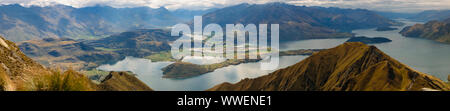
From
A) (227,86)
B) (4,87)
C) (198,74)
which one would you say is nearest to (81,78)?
(4,87)

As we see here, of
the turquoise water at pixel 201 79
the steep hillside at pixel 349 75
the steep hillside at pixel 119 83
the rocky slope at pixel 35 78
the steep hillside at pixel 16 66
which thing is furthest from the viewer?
the turquoise water at pixel 201 79

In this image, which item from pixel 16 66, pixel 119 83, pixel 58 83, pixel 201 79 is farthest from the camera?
pixel 201 79

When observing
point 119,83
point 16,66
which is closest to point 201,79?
point 119,83

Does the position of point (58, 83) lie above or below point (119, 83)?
above

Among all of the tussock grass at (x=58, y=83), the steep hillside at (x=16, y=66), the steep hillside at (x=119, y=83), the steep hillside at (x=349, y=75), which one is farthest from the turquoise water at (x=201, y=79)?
the tussock grass at (x=58, y=83)

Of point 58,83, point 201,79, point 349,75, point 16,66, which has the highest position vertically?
point 58,83

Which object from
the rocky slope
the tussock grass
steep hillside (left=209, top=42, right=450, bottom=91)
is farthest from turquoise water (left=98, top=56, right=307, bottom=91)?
the tussock grass

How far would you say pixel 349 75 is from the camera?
73250 millimetres

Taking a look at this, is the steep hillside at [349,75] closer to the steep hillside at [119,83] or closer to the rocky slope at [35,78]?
the steep hillside at [119,83]

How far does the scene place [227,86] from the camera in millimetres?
98562

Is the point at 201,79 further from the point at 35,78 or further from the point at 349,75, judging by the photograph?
the point at 35,78

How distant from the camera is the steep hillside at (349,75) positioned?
193ft

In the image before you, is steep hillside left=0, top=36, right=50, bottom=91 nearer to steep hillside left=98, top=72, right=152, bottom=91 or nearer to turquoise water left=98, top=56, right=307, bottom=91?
steep hillside left=98, top=72, right=152, bottom=91

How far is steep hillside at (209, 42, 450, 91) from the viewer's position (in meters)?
58.8
